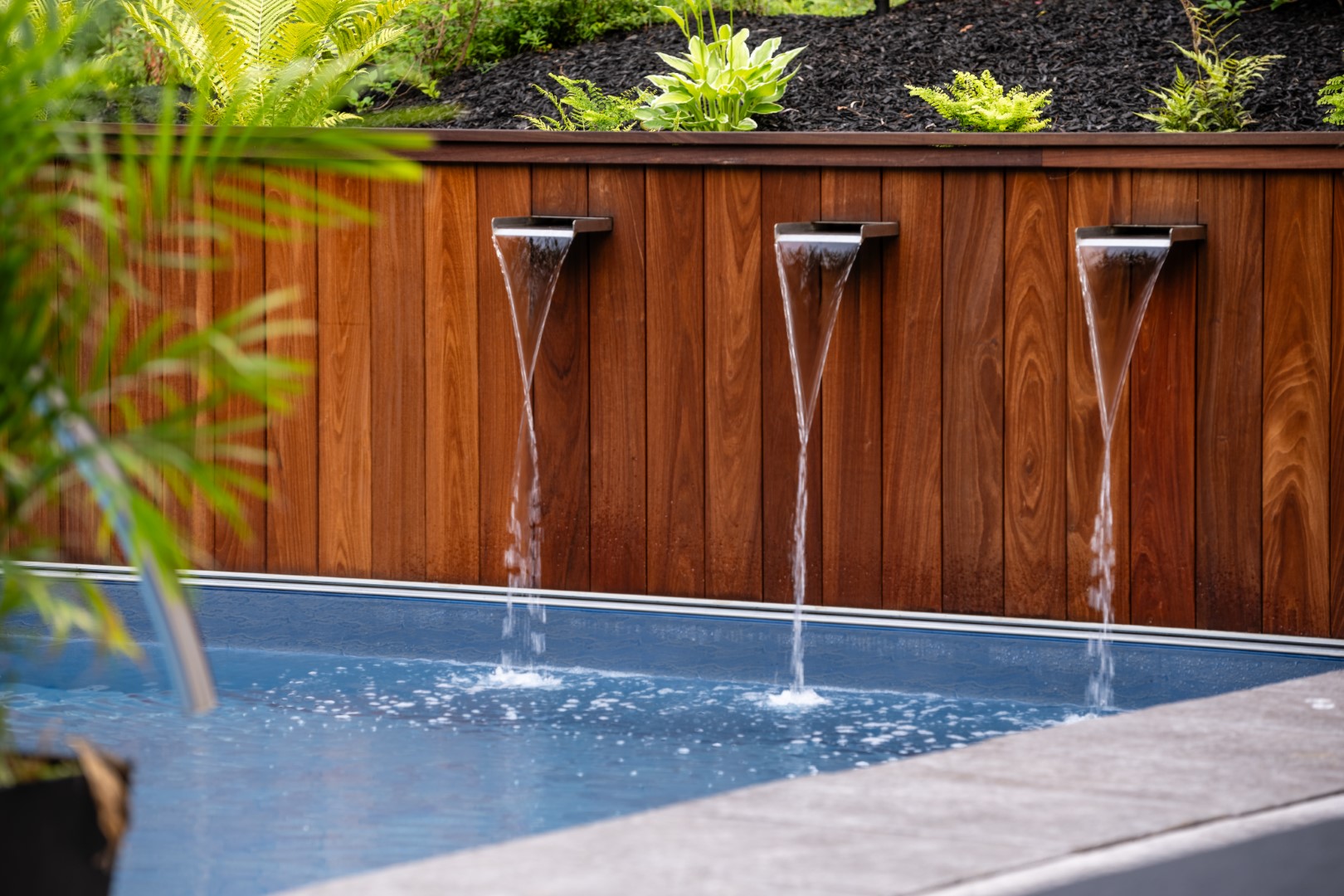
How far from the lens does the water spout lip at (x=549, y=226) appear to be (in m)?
5.27

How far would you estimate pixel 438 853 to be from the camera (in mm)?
3307

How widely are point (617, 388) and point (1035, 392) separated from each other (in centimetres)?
140

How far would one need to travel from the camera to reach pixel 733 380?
536cm

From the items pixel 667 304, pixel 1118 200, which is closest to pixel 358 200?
pixel 667 304

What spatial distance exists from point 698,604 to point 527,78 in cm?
310

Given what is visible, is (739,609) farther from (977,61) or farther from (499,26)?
(499,26)

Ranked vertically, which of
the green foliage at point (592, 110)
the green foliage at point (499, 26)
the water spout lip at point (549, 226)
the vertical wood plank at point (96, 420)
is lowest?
the vertical wood plank at point (96, 420)

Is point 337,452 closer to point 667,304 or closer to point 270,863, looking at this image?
point 667,304

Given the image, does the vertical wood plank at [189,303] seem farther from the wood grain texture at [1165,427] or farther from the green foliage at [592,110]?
the wood grain texture at [1165,427]

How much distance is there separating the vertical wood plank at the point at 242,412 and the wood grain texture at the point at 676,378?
Answer: 1.40 m

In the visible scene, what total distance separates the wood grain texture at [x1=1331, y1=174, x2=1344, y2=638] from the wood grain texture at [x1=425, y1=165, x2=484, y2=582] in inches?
108

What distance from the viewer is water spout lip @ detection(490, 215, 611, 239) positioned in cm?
527

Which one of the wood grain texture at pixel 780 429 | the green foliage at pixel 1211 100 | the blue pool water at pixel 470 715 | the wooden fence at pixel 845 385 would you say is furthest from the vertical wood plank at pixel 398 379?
the green foliage at pixel 1211 100

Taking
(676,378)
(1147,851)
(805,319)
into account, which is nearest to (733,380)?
(676,378)
